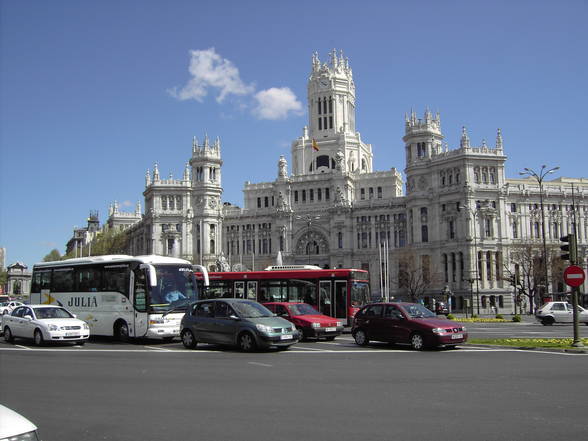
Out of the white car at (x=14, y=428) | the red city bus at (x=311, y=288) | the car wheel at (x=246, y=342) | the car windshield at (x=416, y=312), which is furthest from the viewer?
the red city bus at (x=311, y=288)

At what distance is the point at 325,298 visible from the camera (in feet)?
105

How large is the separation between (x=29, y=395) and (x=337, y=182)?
3303 inches

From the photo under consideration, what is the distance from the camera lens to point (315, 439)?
8.66 metres

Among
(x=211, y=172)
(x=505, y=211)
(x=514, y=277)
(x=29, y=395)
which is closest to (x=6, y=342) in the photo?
(x=29, y=395)

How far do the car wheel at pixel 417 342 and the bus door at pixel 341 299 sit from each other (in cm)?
1005

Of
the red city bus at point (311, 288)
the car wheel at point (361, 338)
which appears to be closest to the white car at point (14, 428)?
the car wheel at point (361, 338)

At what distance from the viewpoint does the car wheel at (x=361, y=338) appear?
74.9ft

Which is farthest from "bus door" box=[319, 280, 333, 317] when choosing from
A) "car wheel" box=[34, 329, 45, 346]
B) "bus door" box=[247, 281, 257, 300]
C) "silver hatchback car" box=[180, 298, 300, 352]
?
"car wheel" box=[34, 329, 45, 346]

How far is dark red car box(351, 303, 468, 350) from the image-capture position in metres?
20.7

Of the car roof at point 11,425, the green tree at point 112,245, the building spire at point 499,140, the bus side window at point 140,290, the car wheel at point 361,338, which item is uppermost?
the building spire at point 499,140

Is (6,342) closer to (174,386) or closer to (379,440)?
(174,386)

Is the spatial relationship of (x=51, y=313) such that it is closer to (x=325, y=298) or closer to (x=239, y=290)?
(x=239, y=290)

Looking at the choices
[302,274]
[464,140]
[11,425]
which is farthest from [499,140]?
[11,425]

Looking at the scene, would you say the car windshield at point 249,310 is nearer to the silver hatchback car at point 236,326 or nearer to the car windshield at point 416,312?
the silver hatchback car at point 236,326
